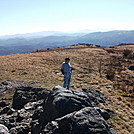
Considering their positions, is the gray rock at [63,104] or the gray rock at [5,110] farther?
the gray rock at [5,110]

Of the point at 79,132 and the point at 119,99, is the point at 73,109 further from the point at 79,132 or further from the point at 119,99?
the point at 119,99

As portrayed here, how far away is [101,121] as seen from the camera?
33.9ft

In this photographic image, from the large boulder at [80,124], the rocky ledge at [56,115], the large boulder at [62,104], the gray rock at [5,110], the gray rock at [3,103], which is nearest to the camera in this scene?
the large boulder at [80,124]

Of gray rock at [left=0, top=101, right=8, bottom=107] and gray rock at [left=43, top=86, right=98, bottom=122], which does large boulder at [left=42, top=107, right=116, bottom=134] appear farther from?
gray rock at [left=0, top=101, right=8, bottom=107]

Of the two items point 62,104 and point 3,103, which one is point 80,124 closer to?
point 62,104

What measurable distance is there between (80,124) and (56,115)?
2.24 metres

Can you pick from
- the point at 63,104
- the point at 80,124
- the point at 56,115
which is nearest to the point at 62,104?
the point at 63,104

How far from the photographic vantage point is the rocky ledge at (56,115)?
397 inches

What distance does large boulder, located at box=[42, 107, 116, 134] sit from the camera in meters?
9.75

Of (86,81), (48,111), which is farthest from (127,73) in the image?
(48,111)

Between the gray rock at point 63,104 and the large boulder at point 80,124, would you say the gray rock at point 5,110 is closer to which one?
the gray rock at point 63,104

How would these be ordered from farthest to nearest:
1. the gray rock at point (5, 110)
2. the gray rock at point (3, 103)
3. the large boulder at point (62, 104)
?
the gray rock at point (3, 103), the gray rock at point (5, 110), the large boulder at point (62, 104)

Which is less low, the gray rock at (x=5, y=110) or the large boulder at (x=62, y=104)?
the large boulder at (x=62, y=104)

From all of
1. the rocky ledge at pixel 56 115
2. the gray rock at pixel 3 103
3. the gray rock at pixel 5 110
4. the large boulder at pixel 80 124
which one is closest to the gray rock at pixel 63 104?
the rocky ledge at pixel 56 115
